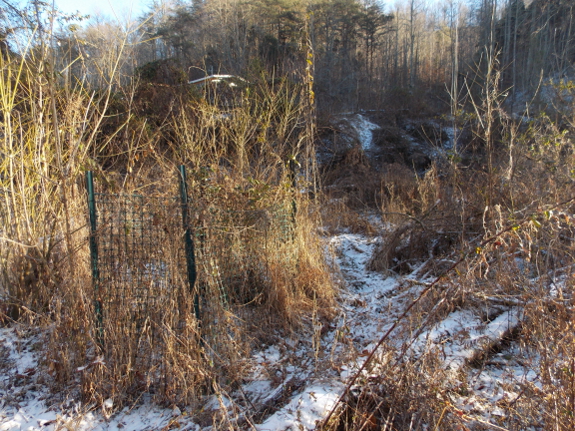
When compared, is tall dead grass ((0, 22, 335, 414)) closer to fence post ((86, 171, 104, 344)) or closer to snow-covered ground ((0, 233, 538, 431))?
fence post ((86, 171, 104, 344))

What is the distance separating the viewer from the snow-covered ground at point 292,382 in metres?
2.47

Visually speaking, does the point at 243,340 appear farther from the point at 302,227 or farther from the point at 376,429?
the point at 302,227

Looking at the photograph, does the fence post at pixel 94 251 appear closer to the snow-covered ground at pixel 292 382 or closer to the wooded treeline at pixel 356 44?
the snow-covered ground at pixel 292 382

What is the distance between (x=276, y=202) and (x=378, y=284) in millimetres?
1718

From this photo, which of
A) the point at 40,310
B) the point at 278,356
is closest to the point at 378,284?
the point at 278,356

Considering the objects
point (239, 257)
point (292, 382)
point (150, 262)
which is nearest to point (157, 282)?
point (150, 262)

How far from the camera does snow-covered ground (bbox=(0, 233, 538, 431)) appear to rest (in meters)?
2.47

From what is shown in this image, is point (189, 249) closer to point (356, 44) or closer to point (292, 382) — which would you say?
point (292, 382)

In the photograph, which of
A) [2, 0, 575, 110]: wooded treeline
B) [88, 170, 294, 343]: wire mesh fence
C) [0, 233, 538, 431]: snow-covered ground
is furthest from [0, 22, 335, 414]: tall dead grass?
[2, 0, 575, 110]: wooded treeline

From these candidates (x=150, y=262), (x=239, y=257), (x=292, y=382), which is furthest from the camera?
(x=239, y=257)

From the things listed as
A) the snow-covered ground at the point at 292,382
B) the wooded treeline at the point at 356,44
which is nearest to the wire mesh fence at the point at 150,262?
the snow-covered ground at the point at 292,382

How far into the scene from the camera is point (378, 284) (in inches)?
204

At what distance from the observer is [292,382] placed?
2885mm

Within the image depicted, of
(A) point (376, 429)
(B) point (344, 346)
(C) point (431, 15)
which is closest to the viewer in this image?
(A) point (376, 429)
